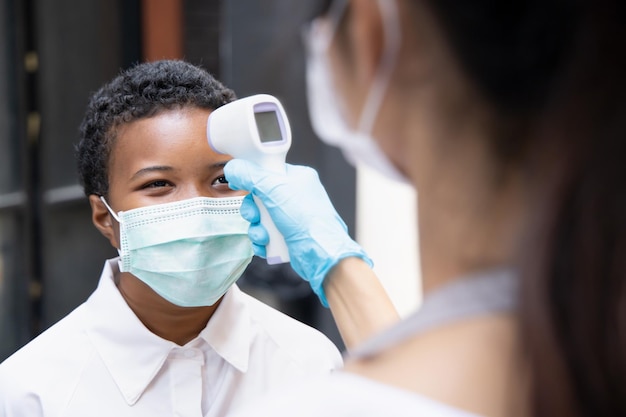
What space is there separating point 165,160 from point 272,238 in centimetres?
24

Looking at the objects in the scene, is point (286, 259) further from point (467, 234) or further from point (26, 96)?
point (26, 96)

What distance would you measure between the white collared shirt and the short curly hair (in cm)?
21

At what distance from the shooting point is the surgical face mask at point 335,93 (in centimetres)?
72

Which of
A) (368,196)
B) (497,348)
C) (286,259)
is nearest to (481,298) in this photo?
(497,348)

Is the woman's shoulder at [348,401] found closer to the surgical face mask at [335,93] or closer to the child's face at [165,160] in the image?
the surgical face mask at [335,93]

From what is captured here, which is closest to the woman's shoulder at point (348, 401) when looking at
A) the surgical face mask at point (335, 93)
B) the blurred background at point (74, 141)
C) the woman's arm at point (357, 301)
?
the surgical face mask at point (335, 93)

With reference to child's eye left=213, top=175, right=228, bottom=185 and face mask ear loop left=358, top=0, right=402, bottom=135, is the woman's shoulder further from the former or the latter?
child's eye left=213, top=175, right=228, bottom=185

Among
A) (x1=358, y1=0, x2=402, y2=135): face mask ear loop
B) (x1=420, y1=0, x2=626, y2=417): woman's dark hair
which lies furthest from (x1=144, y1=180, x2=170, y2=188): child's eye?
(x1=420, y1=0, x2=626, y2=417): woman's dark hair

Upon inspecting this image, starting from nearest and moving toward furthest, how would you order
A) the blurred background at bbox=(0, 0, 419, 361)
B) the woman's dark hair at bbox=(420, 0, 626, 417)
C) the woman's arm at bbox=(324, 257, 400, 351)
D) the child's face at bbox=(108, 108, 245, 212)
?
the woman's dark hair at bbox=(420, 0, 626, 417) → the woman's arm at bbox=(324, 257, 400, 351) → the child's face at bbox=(108, 108, 245, 212) → the blurred background at bbox=(0, 0, 419, 361)

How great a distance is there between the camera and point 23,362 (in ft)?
4.77

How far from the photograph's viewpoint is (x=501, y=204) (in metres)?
0.70

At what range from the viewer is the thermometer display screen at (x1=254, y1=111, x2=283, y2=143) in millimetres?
1466

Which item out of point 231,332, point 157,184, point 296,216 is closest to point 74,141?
point 157,184

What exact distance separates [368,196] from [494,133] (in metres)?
3.05
